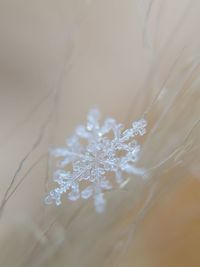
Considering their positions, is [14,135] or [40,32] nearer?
[14,135]

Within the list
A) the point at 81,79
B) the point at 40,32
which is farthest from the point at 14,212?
the point at 40,32

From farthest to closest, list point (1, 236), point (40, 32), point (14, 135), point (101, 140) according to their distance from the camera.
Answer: point (40, 32) → point (14, 135) → point (1, 236) → point (101, 140)

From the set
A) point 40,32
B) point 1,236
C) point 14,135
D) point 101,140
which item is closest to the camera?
point 101,140

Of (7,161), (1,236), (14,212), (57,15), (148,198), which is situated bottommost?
(148,198)

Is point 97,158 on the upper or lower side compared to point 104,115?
lower

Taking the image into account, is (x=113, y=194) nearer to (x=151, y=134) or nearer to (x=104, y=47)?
(x=151, y=134)

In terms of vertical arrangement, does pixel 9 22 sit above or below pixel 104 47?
above

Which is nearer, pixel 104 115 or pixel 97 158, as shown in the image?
pixel 97 158
